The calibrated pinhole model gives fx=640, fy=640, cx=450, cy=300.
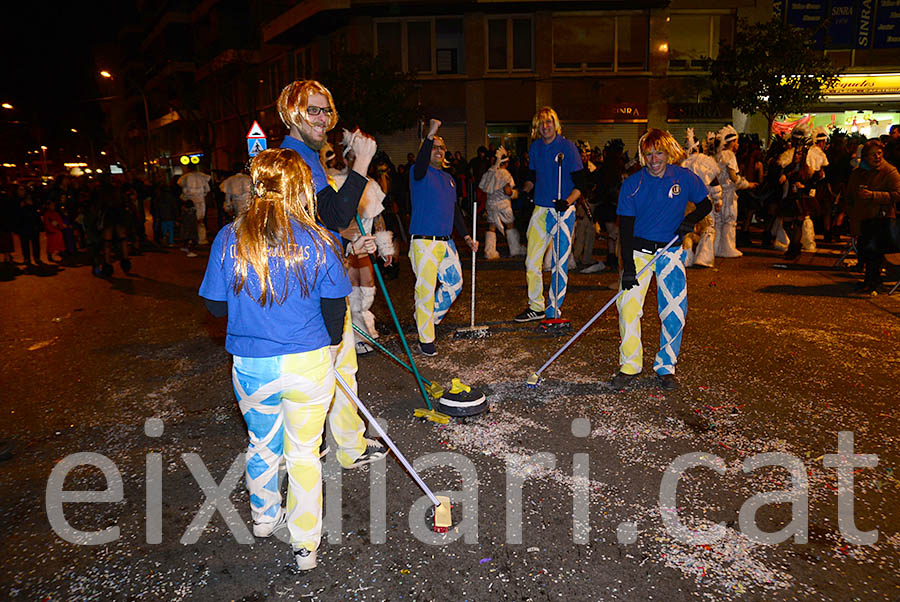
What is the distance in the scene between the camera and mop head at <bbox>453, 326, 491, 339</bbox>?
7199 millimetres

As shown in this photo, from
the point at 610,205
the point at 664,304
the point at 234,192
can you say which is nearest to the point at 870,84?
the point at 610,205

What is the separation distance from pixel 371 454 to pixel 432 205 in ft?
8.79

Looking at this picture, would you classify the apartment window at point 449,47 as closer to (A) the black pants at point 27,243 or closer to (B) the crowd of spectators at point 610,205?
(B) the crowd of spectators at point 610,205

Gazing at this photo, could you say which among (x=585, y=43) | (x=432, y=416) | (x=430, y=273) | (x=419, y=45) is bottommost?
(x=432, y=416)

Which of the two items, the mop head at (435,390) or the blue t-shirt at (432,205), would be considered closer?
the mop head at (435,390)

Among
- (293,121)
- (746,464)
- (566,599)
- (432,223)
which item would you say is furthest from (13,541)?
(746,464)

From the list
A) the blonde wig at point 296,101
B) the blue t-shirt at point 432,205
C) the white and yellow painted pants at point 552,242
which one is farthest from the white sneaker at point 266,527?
the white and yellow painted pants at point 552,242

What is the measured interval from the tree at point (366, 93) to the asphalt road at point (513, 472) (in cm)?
1604

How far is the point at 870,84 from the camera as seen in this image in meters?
27.3

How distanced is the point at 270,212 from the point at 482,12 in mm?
26715

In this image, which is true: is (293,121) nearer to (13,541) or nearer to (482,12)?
(13,541)

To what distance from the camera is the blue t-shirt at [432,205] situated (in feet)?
20.0

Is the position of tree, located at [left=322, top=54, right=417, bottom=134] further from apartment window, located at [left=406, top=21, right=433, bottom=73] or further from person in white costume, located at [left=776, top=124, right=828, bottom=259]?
person in white costume, located at [left=776, top=124, right=828, bottom=259]

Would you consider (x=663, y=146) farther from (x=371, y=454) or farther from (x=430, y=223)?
(x=371, y=454)
